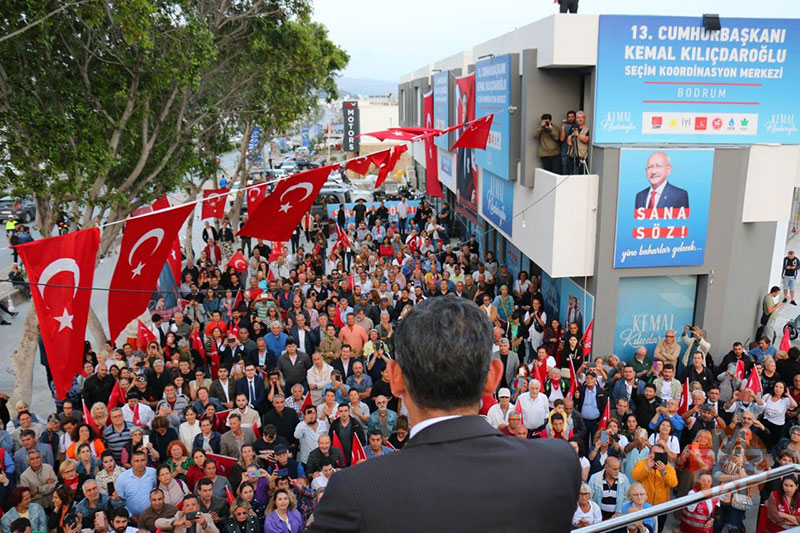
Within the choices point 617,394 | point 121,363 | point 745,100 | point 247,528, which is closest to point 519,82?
point 745,100

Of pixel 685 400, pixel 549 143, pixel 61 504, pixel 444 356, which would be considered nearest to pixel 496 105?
pixel 549 143

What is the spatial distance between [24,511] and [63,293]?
224 cm

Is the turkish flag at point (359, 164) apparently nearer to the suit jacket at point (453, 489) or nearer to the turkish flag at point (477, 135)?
the turkish flag at point (477, 135)

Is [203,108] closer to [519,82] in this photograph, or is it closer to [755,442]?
[519,82]

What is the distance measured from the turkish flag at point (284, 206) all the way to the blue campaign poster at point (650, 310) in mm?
5645

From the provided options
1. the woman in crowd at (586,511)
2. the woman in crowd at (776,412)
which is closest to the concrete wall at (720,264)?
the woman in crowd at (776,412)

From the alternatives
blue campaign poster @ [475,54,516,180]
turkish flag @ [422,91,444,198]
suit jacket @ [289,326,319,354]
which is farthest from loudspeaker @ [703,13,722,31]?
turkish flag @ [422,91,444,198]

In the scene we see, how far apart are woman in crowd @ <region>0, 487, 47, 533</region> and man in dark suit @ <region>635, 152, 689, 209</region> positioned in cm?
936

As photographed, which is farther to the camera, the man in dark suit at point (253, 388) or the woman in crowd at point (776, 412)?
the man in dark suit at point (253, 388)

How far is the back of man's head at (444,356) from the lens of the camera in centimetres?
166

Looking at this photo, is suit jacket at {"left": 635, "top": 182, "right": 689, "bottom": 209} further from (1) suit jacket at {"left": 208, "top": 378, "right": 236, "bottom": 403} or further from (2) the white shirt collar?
(2) the white shirt collar

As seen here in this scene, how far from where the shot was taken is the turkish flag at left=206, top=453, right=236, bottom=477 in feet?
24.1

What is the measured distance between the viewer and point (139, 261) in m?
7.28

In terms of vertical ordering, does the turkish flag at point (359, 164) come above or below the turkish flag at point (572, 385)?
above
